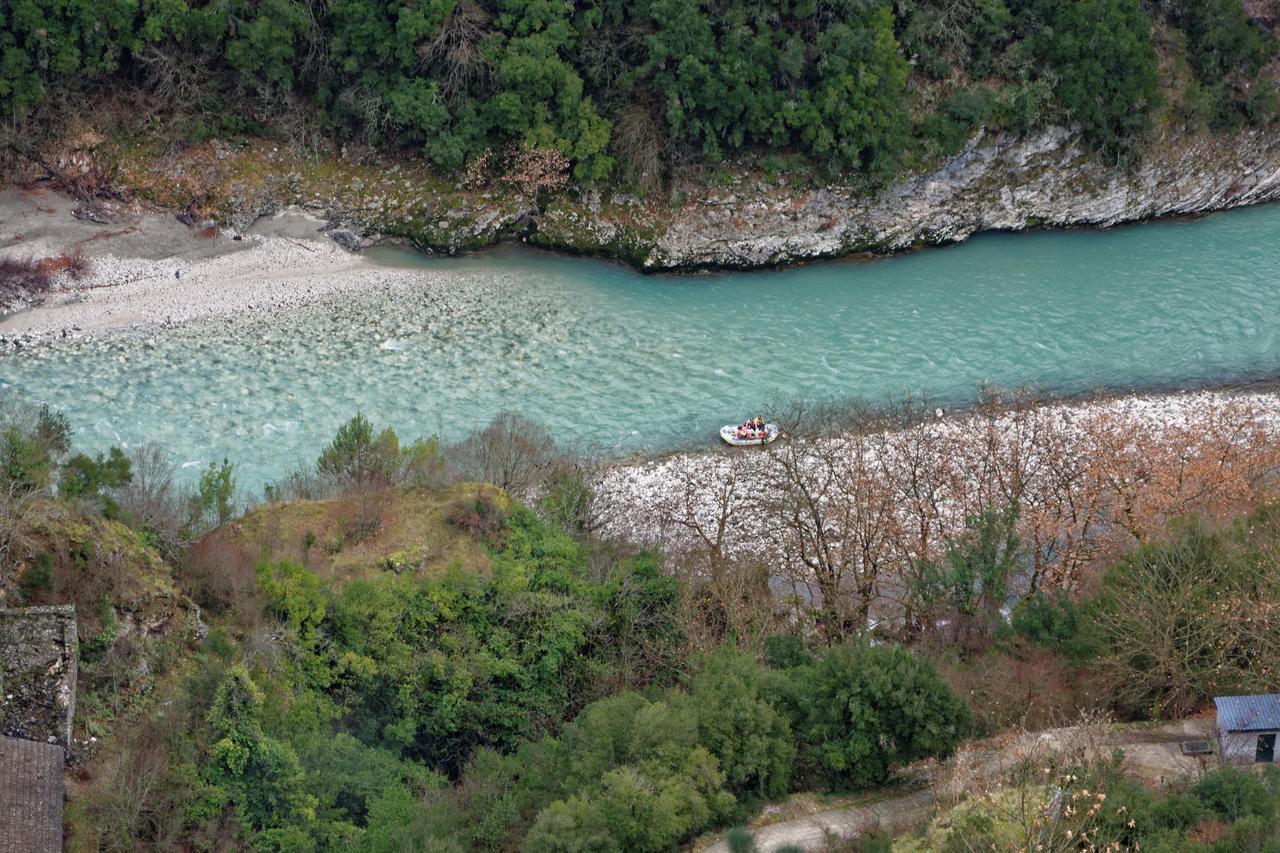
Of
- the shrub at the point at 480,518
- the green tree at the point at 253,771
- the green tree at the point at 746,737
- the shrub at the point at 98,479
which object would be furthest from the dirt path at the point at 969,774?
the shrub at the point at 98,479

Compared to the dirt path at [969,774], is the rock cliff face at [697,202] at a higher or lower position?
higher

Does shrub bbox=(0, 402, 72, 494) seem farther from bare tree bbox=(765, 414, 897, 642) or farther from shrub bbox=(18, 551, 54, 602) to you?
bare tree bbox=(765, 414, 897, 642)

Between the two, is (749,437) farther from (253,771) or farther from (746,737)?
(253,771)

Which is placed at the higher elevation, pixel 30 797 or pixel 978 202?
pixel 978 202

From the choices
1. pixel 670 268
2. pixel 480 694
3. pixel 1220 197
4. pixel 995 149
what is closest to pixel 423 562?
pixel 480 694

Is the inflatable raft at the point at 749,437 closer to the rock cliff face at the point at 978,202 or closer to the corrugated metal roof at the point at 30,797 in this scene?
the rock cliff face at the point at 978,202

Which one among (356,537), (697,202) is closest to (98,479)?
(356,537)
